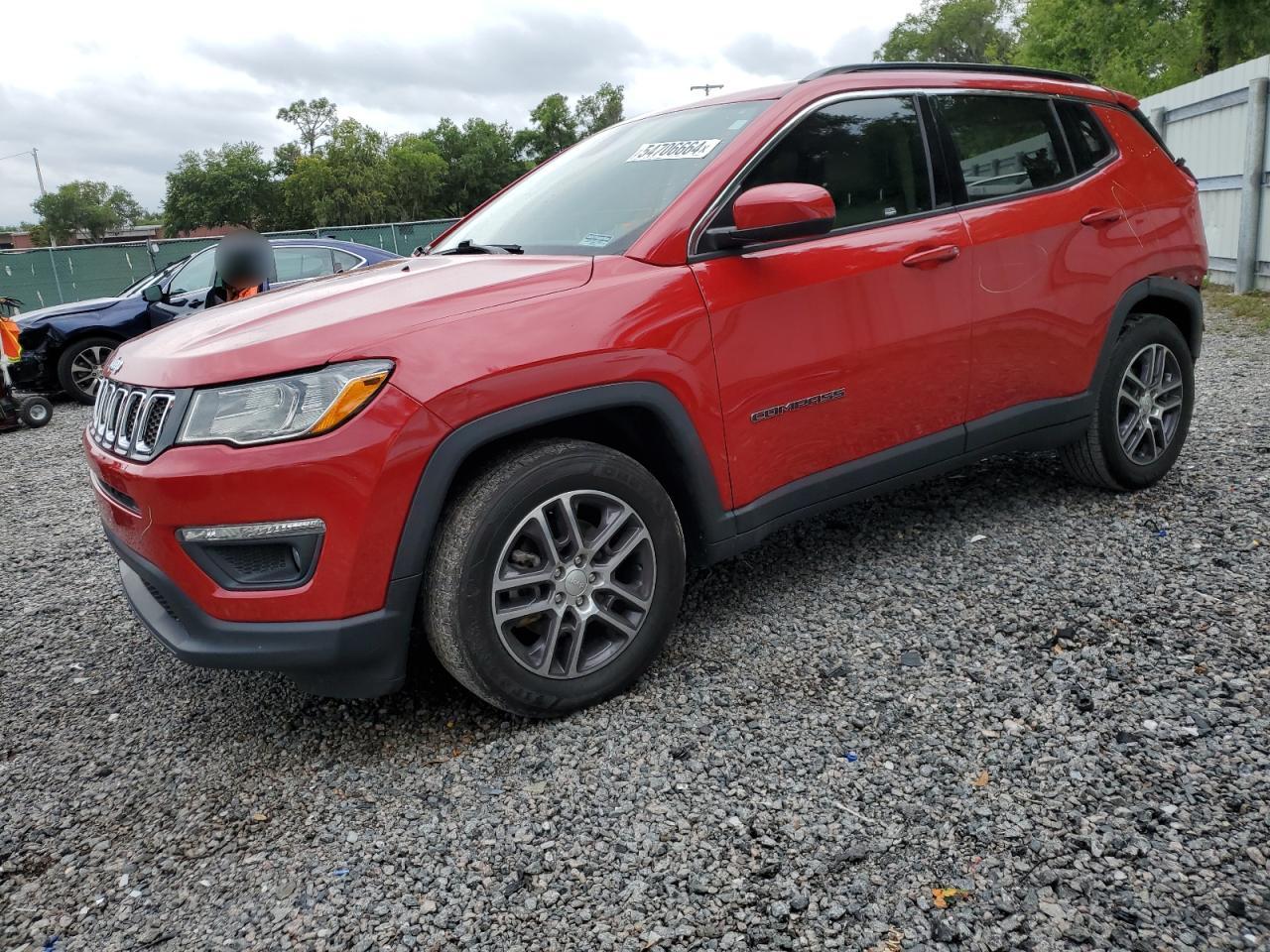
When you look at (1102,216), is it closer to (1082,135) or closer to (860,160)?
(1082,135)

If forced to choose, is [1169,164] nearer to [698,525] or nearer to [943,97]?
[943,97]

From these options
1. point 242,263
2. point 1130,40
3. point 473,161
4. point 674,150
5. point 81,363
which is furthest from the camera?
point 473,161

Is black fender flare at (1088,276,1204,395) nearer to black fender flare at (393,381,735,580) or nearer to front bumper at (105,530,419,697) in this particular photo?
black fender flare at (393,381,735,580)

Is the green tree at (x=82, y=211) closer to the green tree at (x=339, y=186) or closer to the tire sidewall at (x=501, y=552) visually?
the green tree at (x=339, y=186)

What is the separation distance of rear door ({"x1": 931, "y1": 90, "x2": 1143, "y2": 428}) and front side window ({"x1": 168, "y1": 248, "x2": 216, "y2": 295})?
28.6 ft

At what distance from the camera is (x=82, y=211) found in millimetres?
128375

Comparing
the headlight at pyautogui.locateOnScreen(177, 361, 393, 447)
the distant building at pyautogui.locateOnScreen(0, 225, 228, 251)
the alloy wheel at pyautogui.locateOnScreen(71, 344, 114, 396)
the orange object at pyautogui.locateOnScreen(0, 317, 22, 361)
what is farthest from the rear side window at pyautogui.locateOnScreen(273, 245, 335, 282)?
the distant building at pyautogui.locateOnScreen(0, 225, 228, 251)

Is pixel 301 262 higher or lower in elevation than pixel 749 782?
higher

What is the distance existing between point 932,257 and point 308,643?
7.81 feet

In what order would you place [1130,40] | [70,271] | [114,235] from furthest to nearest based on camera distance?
1. [114,235]
2. [1130,40]
3. [70,271]

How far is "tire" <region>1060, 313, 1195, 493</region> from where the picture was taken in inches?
156

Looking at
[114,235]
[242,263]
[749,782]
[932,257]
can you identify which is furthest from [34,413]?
[114,235]

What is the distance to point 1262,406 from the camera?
575 centimetres

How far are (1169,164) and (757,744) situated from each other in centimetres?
337
